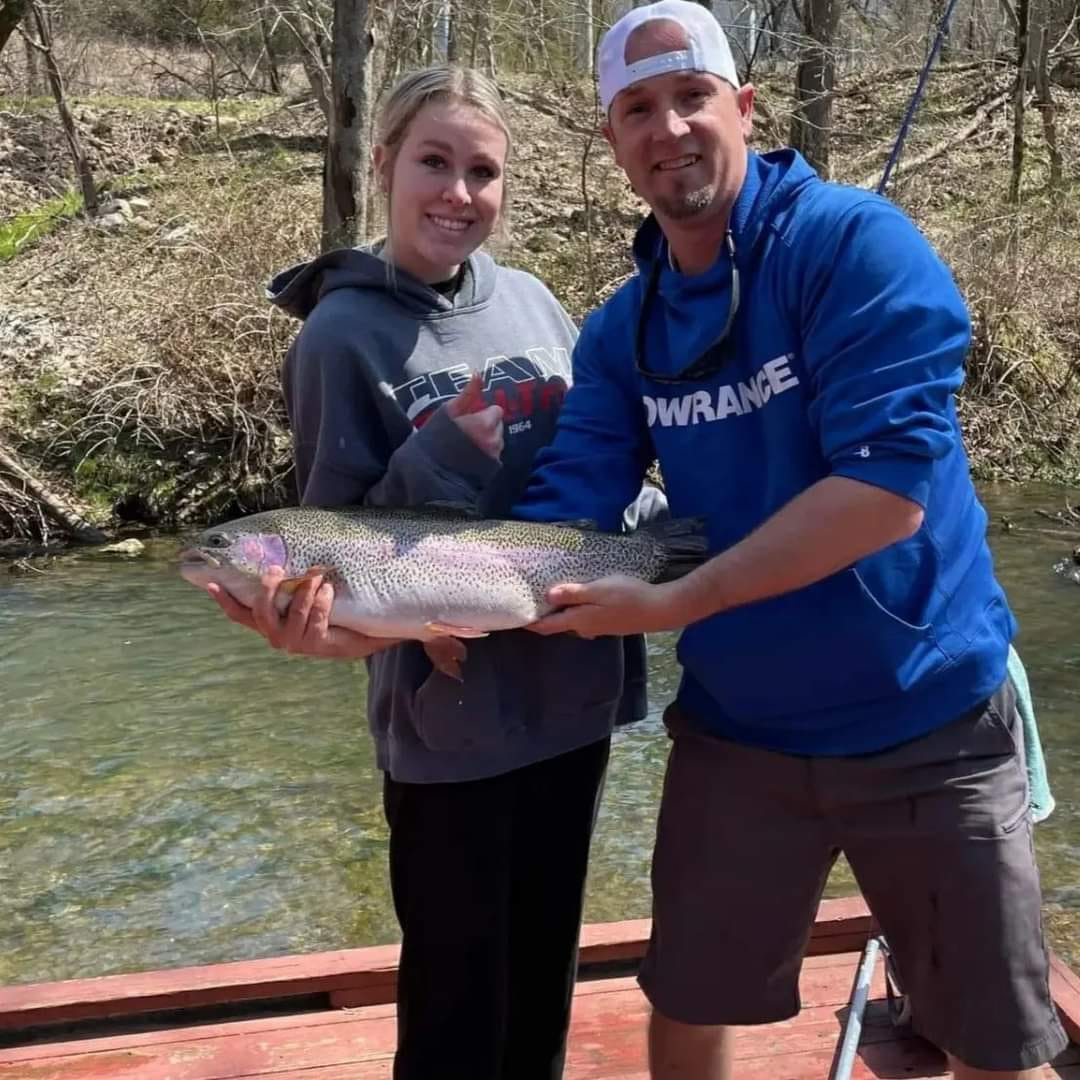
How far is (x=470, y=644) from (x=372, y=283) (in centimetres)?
83

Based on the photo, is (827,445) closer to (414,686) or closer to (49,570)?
(414,686)

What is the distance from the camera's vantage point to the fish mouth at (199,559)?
260 centimetres

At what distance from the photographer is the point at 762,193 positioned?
2.47 metres

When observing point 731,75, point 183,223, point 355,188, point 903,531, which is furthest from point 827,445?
point 183,223

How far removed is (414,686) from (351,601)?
237mm

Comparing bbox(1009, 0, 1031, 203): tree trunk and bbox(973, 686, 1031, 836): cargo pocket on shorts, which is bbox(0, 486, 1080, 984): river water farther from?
bbox(1009, 0, 1031, 203): tree trunk

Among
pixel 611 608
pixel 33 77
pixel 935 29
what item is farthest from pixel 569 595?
pixel 33 77

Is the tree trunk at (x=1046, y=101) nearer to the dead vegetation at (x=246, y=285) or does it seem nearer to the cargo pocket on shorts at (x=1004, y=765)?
the dead vegetation at (x=246, y=285)

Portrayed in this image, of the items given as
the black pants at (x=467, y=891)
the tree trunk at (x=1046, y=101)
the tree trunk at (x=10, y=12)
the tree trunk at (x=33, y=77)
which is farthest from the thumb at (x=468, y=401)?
the tree trunk at (x=33, y=77)

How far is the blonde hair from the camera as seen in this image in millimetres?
2666

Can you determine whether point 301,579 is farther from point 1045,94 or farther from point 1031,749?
point 1045,94

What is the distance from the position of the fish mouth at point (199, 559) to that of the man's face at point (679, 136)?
1.18m

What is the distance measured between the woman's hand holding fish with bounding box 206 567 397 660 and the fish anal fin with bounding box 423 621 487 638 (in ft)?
0.34

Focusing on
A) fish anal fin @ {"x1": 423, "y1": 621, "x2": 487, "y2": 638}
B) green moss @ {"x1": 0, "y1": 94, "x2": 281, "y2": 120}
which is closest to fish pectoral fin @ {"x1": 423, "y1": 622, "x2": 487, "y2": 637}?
fish anal fin @ {"x1": 423, "y1": 621, "x2": 487, "y2": 638}
